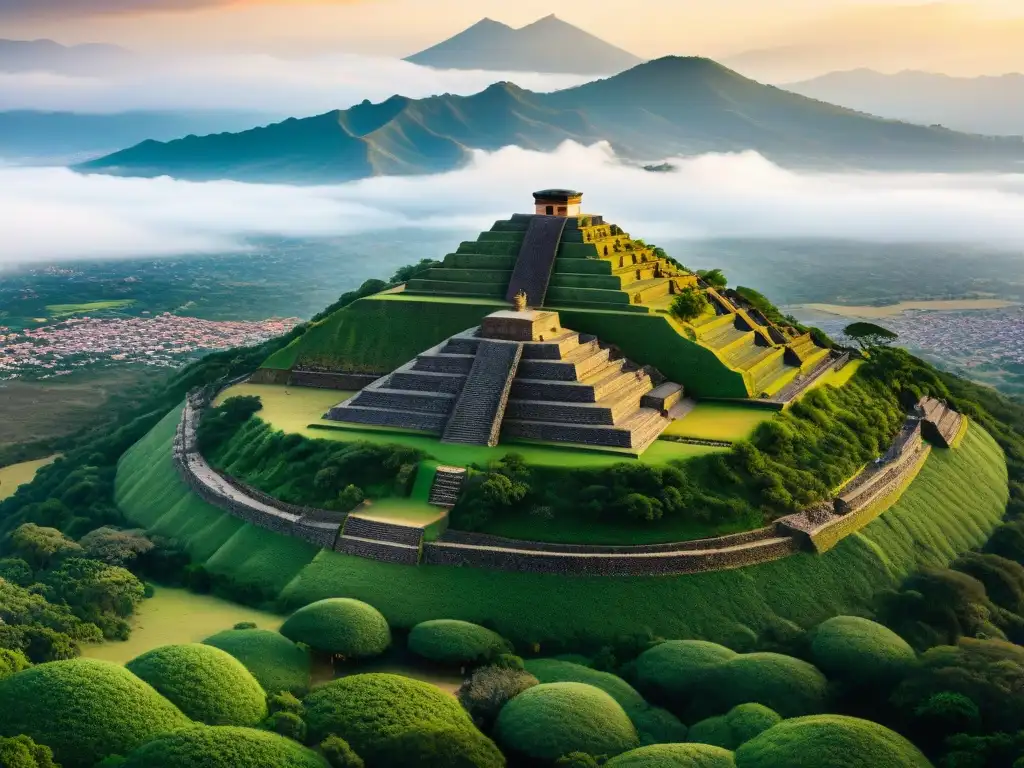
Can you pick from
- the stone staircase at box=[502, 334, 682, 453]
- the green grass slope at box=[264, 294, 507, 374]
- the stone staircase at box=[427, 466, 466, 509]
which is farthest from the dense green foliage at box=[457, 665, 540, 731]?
the green grass slope at box=[264, 294, 507, 374]

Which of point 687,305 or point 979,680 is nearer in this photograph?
point 979,680

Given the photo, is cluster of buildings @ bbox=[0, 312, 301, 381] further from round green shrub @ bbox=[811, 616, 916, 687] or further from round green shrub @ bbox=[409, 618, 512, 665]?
round green shrub @ bbox=[811, 616, 916, 687]

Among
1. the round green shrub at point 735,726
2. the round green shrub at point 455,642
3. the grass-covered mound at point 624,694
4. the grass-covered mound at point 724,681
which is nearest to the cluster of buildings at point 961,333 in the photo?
the grass-covered mound at point 724,681

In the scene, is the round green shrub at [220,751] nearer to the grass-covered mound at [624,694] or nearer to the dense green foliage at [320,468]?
the grass-covered mound at [624,694]

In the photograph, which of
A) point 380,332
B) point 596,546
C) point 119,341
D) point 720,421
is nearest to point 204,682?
point 596,546

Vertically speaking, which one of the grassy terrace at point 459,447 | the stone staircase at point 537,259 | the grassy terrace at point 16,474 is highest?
the stone staircase at point 537,259

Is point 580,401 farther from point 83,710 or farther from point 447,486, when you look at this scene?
point 83,710
